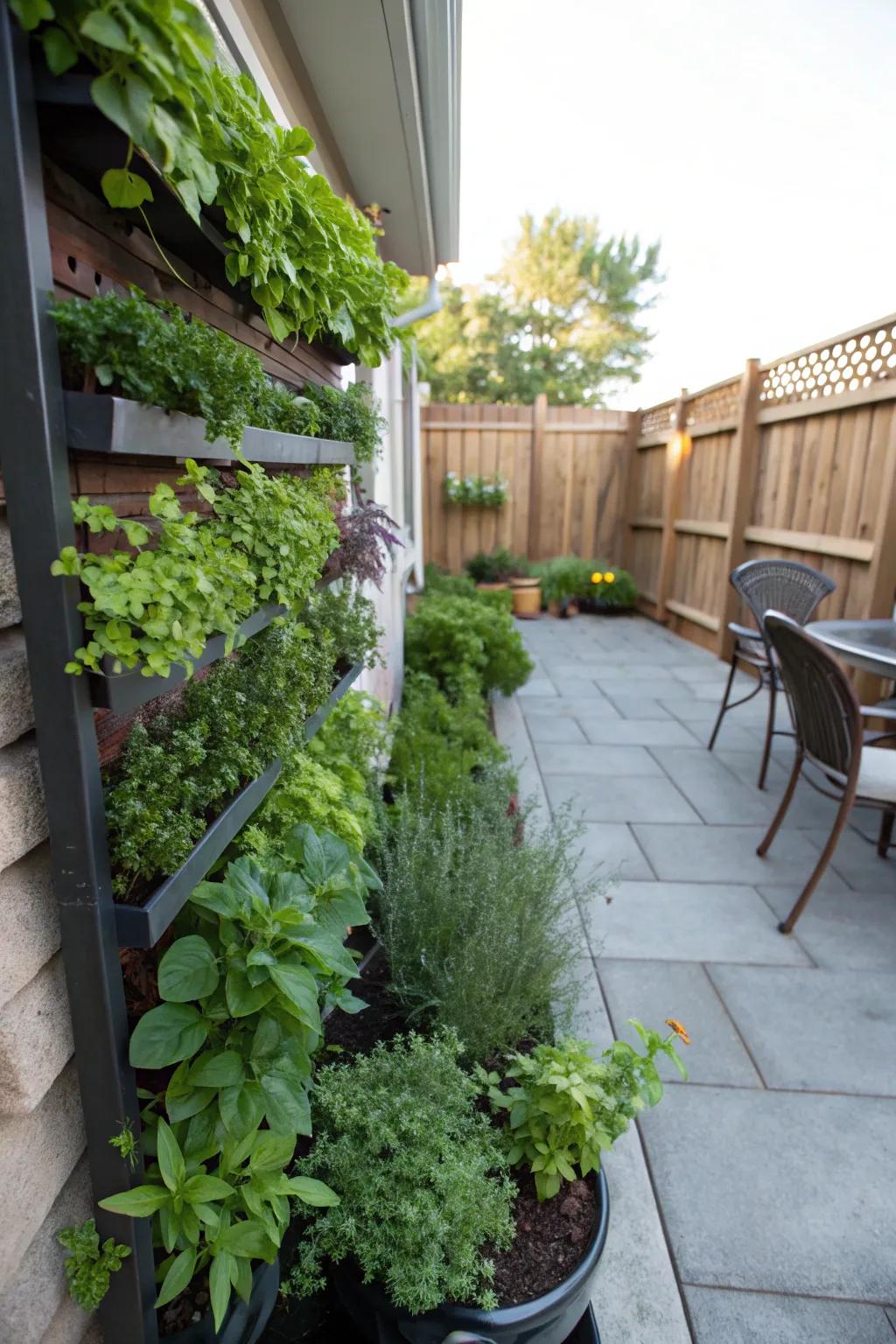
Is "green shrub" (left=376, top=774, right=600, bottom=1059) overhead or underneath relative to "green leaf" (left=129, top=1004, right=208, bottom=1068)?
underneath

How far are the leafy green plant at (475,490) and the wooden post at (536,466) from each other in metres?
0.42

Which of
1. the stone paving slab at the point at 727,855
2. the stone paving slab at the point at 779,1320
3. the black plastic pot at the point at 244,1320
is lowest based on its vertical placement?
the stone paving slab at the point at 779,1320

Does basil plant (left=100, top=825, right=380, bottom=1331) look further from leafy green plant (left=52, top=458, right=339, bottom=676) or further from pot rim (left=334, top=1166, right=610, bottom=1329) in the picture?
leafy green plant (left=52, top=458, right=339, bottom=676)

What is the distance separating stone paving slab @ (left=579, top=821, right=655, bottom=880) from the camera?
2828 mm

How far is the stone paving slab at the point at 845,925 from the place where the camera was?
2.32 metres

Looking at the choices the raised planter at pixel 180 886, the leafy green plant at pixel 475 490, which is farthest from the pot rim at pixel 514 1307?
the leafy green plant at pixel 475 490

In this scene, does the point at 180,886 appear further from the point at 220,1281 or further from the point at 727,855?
the point at 727,855

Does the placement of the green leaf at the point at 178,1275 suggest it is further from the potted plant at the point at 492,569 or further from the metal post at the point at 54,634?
the potted plant at the point at 492,569

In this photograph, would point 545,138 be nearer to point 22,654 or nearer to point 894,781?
point 894,781

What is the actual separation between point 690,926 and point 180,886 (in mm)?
2127

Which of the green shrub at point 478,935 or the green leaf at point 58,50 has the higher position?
the green leaf at point 58,50

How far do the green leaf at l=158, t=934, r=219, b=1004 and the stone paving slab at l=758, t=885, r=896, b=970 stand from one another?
7.00 ft

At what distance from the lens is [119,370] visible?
0.70m

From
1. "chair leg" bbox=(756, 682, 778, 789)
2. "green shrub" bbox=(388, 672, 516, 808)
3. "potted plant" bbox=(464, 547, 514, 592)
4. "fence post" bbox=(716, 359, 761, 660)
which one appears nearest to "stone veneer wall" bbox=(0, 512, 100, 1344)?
"green shrub" bbox=(388, 672, 516, 808)
